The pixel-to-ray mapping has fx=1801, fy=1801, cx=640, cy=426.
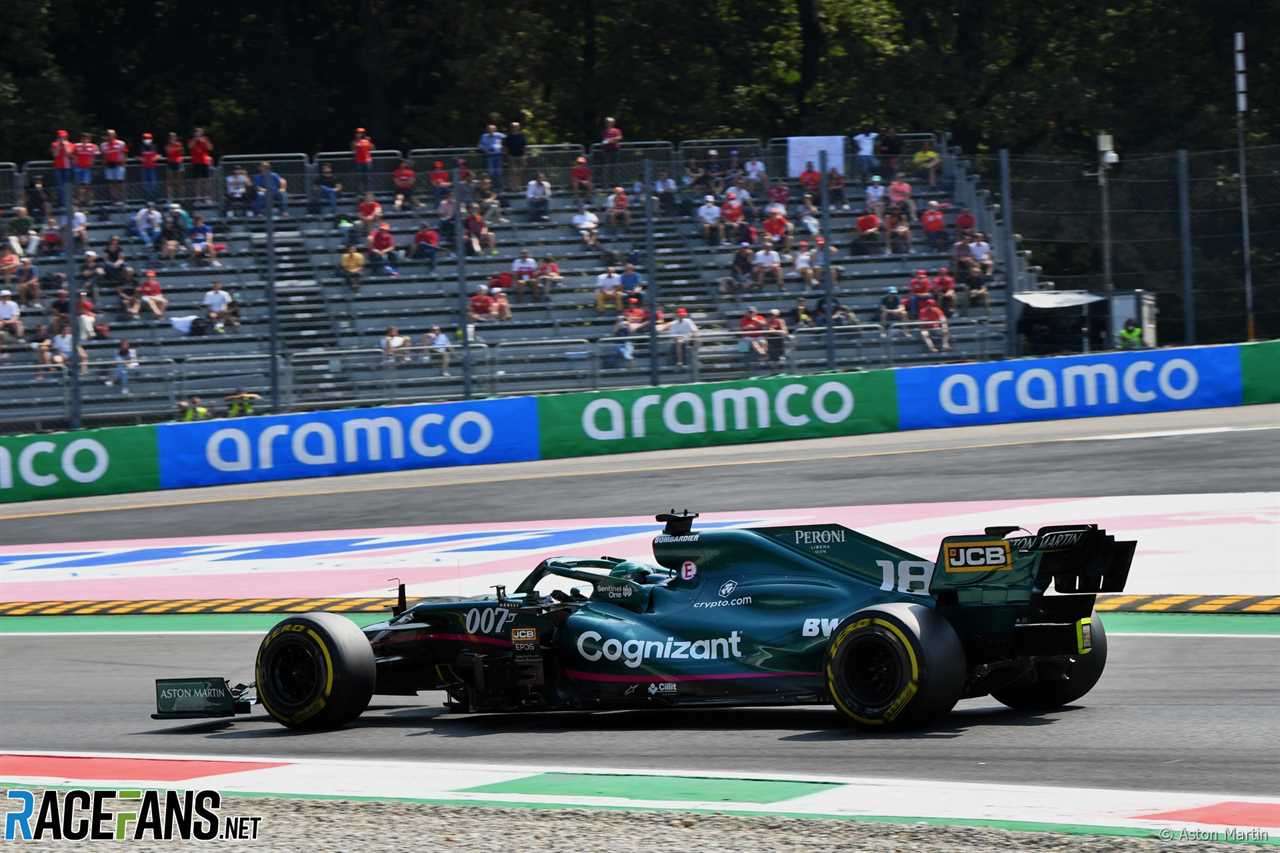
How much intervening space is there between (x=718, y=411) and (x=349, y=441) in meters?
5.55

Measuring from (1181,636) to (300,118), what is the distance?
38082mm

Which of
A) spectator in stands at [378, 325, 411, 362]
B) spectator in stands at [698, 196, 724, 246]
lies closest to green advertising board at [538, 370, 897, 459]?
spectator in stands at [378, 325, 411, 362]

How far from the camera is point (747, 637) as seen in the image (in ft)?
28.9

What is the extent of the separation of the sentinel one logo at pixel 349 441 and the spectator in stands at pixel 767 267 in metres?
4.98

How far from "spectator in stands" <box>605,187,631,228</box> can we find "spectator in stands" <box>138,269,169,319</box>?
715 cm

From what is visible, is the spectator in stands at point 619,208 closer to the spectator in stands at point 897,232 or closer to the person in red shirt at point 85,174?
the spectator in stands at point 897,232

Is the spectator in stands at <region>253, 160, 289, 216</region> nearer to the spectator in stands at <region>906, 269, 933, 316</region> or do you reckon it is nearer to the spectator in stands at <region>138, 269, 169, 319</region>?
the spectator in stands at <region>138, 269, 169, 319</region>

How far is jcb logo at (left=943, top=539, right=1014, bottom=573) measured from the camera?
27.6 ft

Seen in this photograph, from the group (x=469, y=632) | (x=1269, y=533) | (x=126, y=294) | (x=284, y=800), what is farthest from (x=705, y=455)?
(x=284, y=800)

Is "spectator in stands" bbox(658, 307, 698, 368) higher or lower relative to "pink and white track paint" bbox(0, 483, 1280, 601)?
higher

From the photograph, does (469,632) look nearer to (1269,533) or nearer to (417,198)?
(1269,533)

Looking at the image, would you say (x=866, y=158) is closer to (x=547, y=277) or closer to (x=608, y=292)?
(x=608, y=292)

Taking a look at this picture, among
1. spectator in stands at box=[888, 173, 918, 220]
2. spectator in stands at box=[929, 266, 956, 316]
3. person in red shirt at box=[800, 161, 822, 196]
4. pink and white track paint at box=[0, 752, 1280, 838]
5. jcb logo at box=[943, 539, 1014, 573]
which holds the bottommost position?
pink and white track paint at box=[0, 752, 1280, 838]

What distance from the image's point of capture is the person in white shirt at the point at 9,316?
26.1 meters
